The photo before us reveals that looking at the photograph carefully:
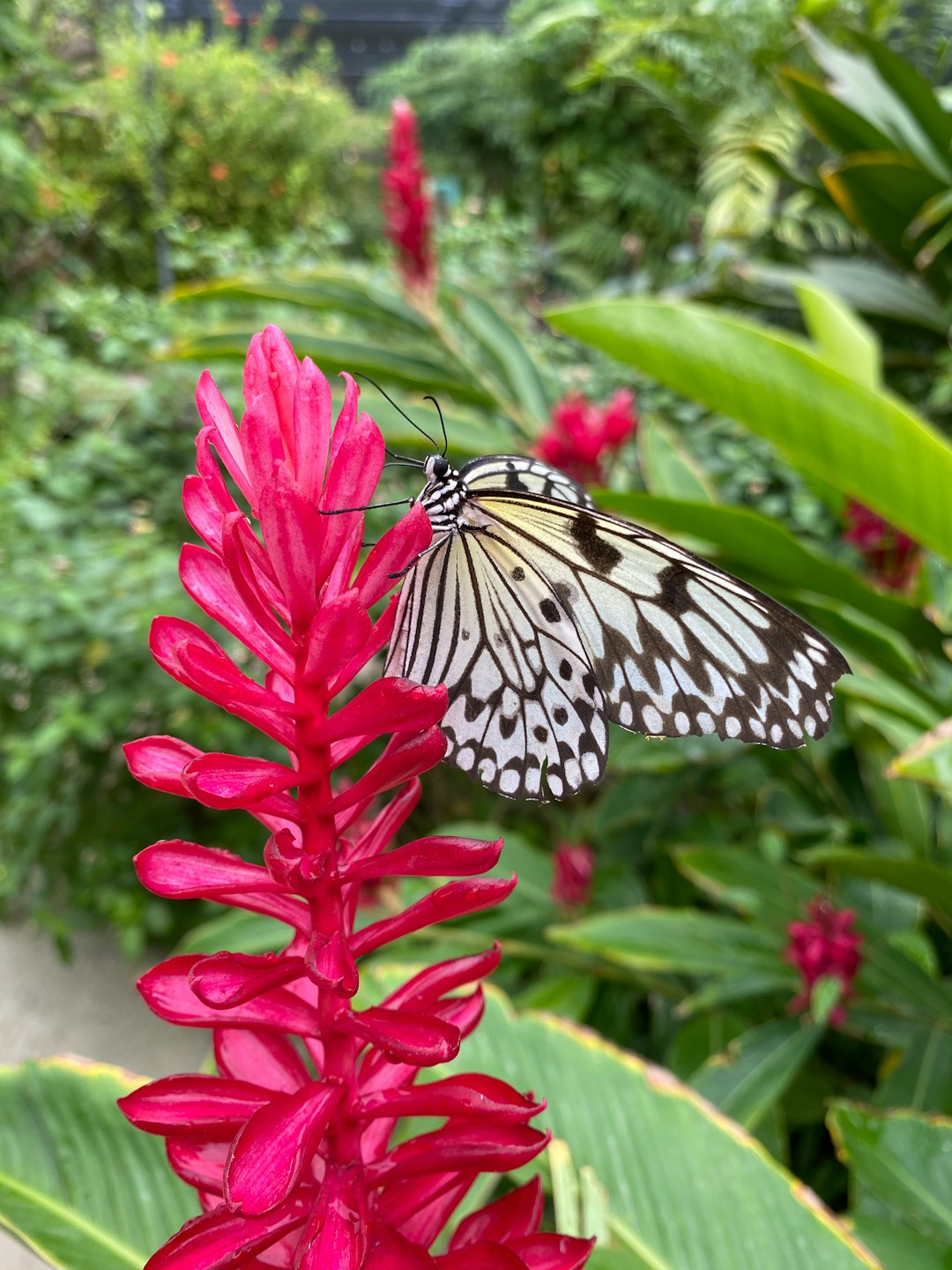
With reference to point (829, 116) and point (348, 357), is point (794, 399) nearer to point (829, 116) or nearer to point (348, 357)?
point (348, 357)

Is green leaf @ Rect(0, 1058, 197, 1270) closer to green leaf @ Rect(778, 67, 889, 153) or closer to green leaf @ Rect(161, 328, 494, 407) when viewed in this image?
green leaf @ Rect(161, 328, 494, 407)

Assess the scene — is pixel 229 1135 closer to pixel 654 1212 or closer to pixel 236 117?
pixel 654 1212


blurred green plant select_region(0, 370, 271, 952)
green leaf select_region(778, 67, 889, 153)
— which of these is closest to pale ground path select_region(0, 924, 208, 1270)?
blurred green plant select_region(0, 370, 271, 952)

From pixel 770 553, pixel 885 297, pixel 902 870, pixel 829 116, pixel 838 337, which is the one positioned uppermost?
pixel 829 116

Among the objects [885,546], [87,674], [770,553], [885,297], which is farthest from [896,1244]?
[885,297]

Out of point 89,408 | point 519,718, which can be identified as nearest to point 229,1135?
point 519,718

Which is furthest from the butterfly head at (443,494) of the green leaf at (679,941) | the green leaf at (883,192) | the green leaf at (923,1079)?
the green leaf at (883,192)
